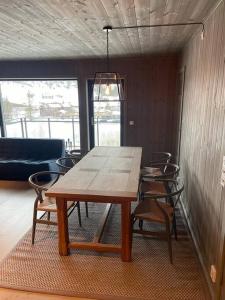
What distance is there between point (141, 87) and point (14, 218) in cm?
355

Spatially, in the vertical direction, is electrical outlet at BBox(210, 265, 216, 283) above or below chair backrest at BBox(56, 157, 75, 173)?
below

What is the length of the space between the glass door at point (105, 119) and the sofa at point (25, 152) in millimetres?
941

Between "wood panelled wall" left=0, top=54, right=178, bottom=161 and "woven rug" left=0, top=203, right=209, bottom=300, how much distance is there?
9.04 feet

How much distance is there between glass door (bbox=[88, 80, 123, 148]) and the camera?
5453mm

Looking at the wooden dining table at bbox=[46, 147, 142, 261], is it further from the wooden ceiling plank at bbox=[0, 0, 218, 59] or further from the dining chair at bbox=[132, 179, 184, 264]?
the wooden ceiling plank at bbox=[0, 0, 218, 59]

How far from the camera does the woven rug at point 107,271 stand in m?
2.11

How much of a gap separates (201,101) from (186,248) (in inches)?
66.5

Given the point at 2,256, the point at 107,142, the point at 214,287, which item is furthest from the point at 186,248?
the point at 107,142

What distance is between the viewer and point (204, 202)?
2.44 m

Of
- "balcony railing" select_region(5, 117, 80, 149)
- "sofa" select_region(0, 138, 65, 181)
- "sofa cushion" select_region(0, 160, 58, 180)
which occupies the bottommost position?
"sofa cushion" select_region(0, 160, 58, 180)

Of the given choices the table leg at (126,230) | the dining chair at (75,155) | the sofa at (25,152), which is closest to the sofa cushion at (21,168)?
the sofa at (25,152)

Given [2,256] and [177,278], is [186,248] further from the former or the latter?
[2,256]

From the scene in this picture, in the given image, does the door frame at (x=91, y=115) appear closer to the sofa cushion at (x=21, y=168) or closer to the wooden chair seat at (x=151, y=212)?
the sofa cushion at (x=21, y=168)

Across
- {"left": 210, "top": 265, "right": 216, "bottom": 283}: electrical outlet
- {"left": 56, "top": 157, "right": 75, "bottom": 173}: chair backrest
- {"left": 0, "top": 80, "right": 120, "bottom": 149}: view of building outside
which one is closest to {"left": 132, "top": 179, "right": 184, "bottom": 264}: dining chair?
{"left": 210, "top": 265, "right": 216, "bottom": 283}: electrical outlet
